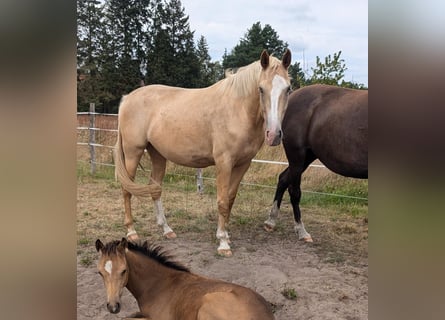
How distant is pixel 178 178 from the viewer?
165 centimetres

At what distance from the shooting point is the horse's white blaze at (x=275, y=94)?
54.6 inches

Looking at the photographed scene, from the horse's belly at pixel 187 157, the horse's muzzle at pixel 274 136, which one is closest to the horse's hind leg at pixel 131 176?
the horse's belly at pixel 187 157

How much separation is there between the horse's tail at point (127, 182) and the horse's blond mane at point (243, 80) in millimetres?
490

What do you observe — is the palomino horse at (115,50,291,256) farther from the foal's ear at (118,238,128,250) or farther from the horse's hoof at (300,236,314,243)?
the horse's hoof at (300,236,314,243)

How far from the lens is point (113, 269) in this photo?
1397mm

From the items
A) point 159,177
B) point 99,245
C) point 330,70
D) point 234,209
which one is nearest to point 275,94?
point 330,70

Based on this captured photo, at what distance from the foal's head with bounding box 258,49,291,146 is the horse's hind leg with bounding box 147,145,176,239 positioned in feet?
1.66

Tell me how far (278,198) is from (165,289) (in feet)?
1.91

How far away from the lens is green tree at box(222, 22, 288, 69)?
1371mm

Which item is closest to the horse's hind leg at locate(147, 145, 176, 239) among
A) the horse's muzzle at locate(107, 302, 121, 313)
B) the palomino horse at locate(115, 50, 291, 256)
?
the palomino horse at locate(115, 50, 291, 256)

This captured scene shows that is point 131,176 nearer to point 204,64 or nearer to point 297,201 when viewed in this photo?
point 204,64
